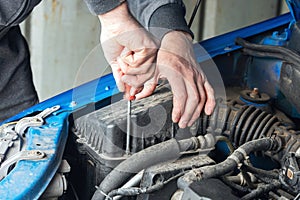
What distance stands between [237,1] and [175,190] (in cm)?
208

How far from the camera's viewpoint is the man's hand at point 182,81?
102 centimetres

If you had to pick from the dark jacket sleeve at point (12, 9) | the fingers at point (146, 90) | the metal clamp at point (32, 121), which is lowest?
the metal clamp at point (32, 121)

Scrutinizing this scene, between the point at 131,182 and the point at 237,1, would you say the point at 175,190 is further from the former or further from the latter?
the point at 237,1

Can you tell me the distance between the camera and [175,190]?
1037mm

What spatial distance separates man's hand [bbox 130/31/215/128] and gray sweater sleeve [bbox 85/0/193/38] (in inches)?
1.3

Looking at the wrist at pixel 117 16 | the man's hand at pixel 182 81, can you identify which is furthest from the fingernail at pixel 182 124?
the wrist at pixel 117 16

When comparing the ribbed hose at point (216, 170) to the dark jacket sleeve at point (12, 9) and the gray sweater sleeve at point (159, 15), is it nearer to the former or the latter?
the gray sweater sleeve at point (159, 15)

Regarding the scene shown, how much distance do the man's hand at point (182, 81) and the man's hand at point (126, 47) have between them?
2 cm

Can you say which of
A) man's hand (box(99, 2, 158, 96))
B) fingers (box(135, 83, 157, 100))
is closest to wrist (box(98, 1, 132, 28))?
man's hand (box(99, 2, 158, 96))

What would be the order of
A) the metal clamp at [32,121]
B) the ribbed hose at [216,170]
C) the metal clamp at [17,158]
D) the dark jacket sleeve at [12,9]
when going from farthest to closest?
the dark jacket sleeve at [12,9] < the metal clamp at [32,121] < the metal clamp at [17,158] < the ribbed hose at [216,170]

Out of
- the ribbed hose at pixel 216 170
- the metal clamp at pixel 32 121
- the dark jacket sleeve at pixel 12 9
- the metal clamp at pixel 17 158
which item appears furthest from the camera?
the dark jacket sleeve at pixel 12 9

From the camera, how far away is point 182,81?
1.03m

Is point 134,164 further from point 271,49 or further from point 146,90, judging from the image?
point 271,49

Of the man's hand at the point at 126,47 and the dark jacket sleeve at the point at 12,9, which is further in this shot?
the dark jacket sleeve at the point at 12,9
